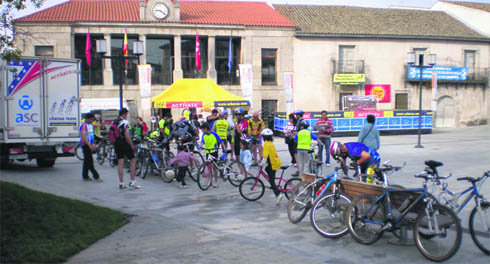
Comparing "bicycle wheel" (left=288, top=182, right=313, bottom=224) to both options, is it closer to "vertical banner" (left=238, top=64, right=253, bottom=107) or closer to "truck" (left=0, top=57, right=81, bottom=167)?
"truck" (left=0, top=57, right=81, bottom=167)

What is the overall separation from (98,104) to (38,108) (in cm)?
1798

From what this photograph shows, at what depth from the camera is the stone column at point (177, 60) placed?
3509 centimetres

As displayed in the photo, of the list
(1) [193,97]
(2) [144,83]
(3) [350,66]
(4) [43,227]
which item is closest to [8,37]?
(4) [43,227]

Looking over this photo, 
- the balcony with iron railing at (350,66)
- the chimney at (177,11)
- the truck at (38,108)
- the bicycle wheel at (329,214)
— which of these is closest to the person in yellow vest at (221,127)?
the truck at (38,108)

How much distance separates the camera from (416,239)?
19.3 ft

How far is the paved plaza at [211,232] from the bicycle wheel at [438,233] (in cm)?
20

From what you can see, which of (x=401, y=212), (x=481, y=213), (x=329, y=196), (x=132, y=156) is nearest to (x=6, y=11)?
(x=132, y=156)

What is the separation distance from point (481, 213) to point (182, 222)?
177 inches

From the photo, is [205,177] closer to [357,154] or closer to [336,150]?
[336,150]

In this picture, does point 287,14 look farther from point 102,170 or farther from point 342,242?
point 342,242

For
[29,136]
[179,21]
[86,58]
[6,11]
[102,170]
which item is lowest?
[102,170]

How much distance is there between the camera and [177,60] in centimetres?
3550

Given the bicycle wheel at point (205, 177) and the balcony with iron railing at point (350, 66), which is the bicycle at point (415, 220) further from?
the balcony with iron railing at point (350, 66)

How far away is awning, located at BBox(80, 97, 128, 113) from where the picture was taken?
31.2 m
